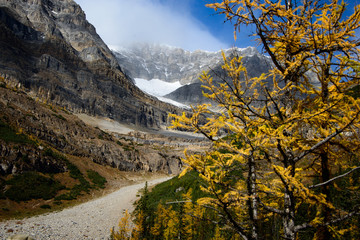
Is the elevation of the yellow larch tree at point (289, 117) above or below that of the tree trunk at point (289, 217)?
above

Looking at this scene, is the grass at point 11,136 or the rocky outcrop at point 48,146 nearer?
the rocky outcrop at point 48,146

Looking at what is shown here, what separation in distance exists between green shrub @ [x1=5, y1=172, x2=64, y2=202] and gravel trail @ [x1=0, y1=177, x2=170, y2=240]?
8.63 ft

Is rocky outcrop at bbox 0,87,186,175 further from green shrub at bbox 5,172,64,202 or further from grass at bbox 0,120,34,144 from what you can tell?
green shrub at bbox 5,172,64,202

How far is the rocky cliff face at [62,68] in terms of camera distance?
281 feet

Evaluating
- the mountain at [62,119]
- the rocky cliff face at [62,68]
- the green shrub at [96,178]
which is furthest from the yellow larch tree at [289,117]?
the rocky cliff face at [62,68]

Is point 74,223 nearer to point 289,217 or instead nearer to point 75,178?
point 75,178

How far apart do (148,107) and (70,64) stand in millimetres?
55397

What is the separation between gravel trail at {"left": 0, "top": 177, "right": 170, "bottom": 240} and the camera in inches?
436

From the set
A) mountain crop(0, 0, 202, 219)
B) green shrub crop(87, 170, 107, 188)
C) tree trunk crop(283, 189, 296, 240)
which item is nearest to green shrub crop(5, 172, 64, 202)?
mountain crop(0, 0, 202, 219)

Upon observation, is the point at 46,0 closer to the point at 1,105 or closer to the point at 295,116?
the point at 1,105

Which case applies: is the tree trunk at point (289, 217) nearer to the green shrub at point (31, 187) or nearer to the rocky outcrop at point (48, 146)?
the green shrub at point (31, 187)

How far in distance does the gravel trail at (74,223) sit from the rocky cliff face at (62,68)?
73.0 m

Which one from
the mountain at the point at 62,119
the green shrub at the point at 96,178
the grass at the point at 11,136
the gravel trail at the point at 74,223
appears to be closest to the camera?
the gravel trail at the point at 74,223

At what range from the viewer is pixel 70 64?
11256cm
